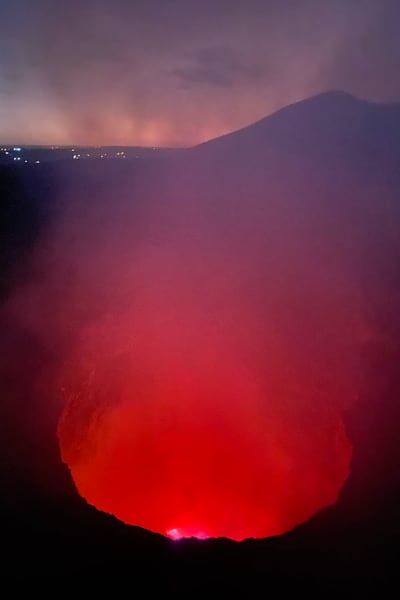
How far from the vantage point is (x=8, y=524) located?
525cm

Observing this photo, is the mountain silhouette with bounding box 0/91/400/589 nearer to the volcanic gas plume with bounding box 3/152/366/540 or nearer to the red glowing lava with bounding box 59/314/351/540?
the volcanic gas plume with bounding box 3/152/366/540

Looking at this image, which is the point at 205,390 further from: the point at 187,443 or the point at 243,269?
the point at 243,269

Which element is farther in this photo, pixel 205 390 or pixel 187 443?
pixel 205 390

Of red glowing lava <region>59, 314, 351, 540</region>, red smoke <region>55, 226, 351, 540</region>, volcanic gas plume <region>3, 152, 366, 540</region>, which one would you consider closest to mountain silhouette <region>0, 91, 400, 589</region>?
volcanic gas plume <region>3, 152, 366, 540</region>

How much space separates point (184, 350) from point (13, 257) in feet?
15.0

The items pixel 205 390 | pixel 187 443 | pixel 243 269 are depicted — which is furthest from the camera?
pixel 243 269

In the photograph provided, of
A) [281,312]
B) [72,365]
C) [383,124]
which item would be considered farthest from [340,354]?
[383,124]

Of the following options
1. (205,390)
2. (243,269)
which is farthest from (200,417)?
(243,269)

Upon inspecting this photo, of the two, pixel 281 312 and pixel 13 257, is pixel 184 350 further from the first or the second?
pixel 13 257

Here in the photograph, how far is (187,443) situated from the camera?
8.45m

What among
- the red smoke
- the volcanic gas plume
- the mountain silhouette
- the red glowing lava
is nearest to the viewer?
the mountain silhouette

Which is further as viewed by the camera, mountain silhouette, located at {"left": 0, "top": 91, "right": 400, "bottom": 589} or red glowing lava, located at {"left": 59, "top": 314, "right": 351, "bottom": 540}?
red glowing lava, located at {"left": 59, "top": 314, "right": 351, "bottom": 540}

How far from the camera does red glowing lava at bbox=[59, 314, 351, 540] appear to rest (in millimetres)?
8102

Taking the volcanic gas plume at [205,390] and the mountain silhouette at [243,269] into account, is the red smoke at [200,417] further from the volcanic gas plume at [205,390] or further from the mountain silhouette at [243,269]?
the mountain silhouette at [243,269]
